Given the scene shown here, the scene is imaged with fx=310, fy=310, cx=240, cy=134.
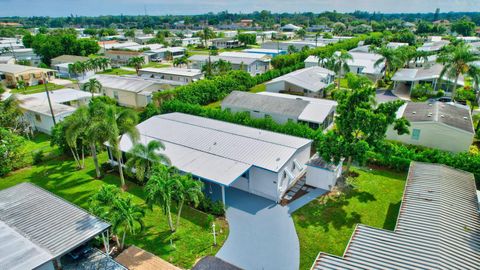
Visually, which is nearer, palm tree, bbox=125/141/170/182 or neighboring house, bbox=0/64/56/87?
palm tree, bbox=125/141/170/182

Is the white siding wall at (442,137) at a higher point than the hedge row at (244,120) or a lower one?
lower

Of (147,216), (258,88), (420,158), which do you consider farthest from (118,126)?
(258,88)

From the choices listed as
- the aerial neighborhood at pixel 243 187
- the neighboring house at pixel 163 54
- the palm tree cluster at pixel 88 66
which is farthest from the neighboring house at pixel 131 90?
the neighboring house at pixel 163 54

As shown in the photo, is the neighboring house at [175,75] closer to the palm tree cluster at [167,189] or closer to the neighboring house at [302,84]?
the neighboring house at [302,84]

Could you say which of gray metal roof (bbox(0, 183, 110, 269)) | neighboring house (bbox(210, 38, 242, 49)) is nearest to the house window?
gray metal roof (bbox(0, 183, 110, 269))

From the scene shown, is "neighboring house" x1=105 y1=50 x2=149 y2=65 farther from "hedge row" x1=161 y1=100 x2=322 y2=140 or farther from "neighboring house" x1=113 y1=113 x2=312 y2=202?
"neighboring house" x1=113 y1=113 x2=312 y2=202

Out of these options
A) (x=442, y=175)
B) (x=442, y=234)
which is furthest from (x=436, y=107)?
(x=442, y=234)

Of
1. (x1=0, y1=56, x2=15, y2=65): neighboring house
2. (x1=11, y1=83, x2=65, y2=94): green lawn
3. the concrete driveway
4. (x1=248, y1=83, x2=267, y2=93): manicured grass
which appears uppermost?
(x1=0, y1=56, x2=15, y2=65): neighboring house

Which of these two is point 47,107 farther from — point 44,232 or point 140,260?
point 140,260
